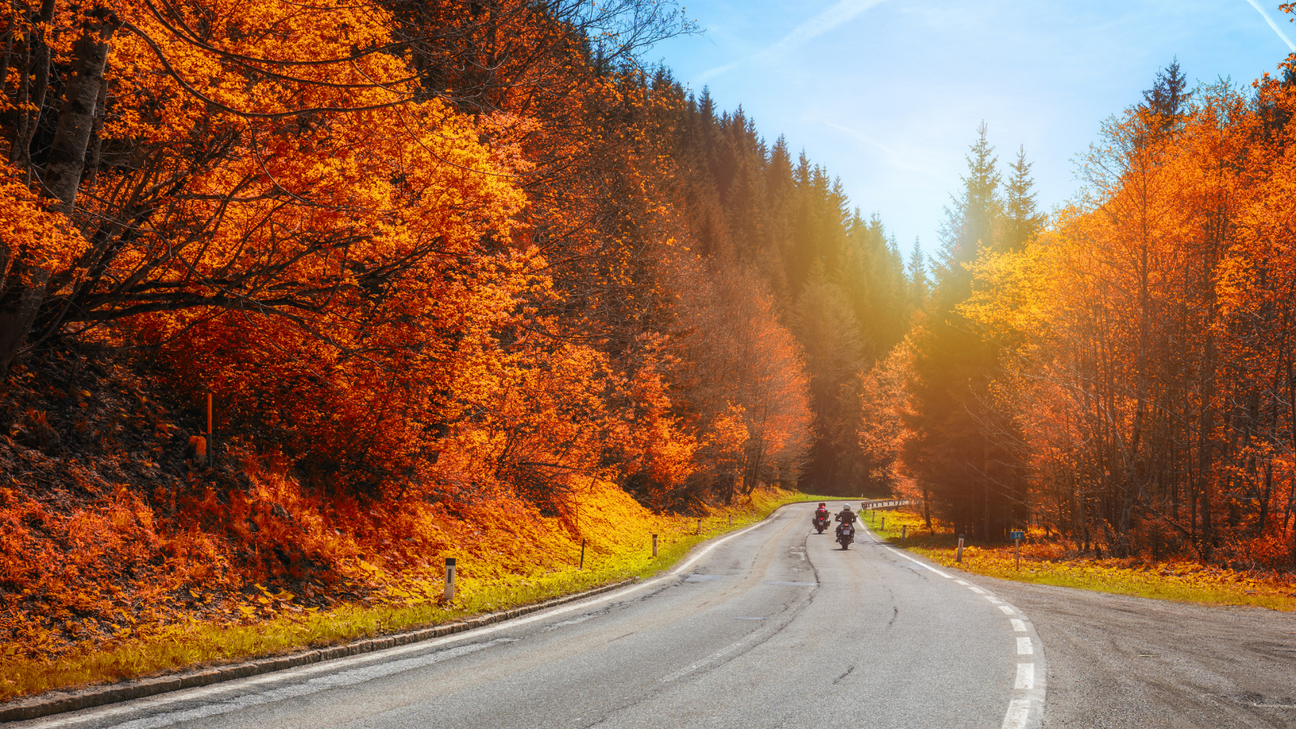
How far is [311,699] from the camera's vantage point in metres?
5.78

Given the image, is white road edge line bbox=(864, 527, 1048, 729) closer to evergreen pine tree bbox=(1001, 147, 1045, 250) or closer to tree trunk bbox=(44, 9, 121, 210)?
tree trunk bbox=(44, 9, 121, 210)

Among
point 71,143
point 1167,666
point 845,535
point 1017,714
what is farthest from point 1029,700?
point 845,535

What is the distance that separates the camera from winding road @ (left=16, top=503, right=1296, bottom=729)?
527 centimetres

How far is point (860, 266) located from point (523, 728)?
92123mm

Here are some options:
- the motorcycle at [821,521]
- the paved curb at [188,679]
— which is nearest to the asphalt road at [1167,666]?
the paved curb at [188,679]


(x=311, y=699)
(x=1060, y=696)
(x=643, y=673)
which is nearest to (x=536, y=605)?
(x=643, y=673)

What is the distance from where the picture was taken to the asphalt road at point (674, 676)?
527 centimetres

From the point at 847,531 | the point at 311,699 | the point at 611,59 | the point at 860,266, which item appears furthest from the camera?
the point at 860,266

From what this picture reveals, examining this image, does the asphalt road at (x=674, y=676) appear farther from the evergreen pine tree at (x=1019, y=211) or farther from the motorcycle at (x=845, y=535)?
the evergreen pine tree at (x=1019, y=211)

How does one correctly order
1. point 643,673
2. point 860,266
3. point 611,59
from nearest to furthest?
point 643,673 → point 611,59 → point 860,266

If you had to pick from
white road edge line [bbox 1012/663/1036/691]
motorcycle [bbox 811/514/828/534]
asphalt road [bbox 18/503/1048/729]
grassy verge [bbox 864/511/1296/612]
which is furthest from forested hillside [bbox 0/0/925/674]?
motorcycle [bbox 811/514/828/534]

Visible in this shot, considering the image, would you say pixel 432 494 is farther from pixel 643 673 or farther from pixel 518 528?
pixel 643 673

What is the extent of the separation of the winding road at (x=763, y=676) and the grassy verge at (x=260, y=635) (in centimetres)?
52

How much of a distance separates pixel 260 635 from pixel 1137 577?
18.1m
